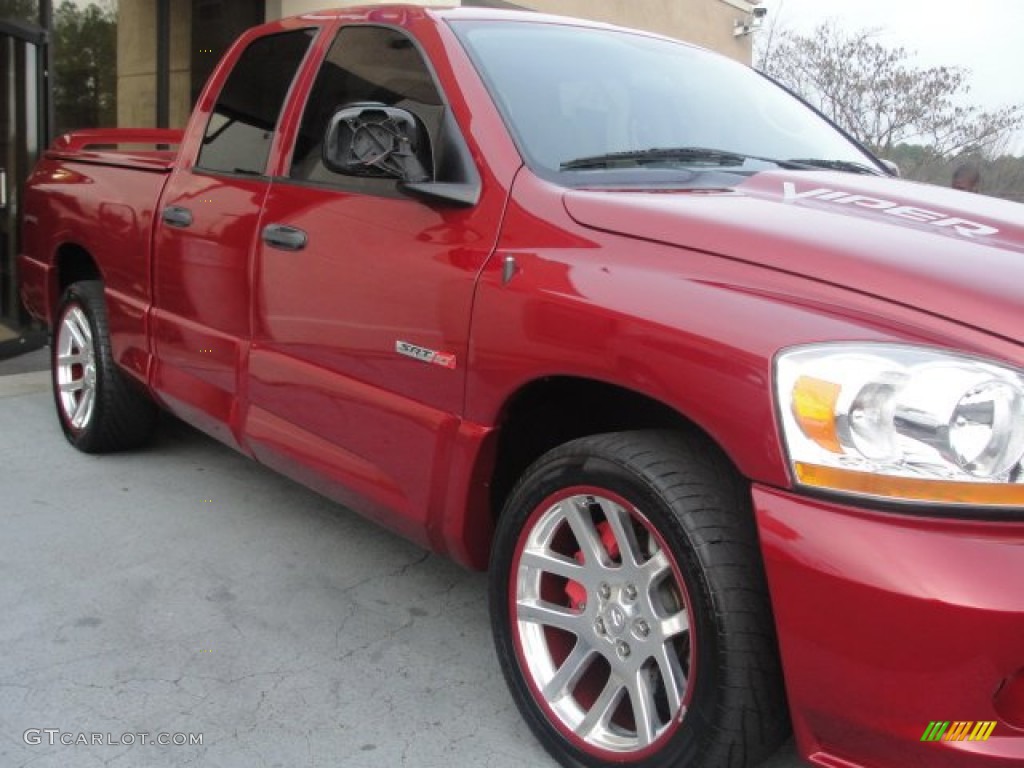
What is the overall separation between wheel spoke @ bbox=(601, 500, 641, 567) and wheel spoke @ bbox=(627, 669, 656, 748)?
25 centimetres

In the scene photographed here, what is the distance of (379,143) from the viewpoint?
9.04ft

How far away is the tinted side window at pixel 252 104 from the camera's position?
3.59 m

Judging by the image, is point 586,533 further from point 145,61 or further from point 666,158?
point 145,61

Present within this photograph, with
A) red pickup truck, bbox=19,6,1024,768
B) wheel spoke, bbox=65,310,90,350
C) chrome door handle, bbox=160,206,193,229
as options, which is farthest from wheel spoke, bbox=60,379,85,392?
chrome door handle, bbox=160,206,193,229

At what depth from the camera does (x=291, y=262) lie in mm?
3176

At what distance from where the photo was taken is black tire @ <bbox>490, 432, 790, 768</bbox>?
2.00 metres

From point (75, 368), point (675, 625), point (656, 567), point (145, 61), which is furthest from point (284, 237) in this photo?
point (145, 61)

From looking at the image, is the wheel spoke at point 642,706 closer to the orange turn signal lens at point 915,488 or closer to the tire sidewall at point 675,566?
the tire sidewall at point 675,566

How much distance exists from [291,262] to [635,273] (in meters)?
1.36

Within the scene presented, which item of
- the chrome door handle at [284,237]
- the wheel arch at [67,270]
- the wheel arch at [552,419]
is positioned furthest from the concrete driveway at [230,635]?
the chrome door handle at [284,237]

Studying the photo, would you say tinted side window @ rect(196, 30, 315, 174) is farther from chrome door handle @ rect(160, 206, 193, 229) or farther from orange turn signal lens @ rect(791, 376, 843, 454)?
orange turn signal lens @ rect(791, 376, 843, 454)

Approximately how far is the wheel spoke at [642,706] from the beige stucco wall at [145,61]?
30.4 ft

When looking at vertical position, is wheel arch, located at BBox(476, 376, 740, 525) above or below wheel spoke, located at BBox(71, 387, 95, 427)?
above

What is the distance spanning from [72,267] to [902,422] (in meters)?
4.36
